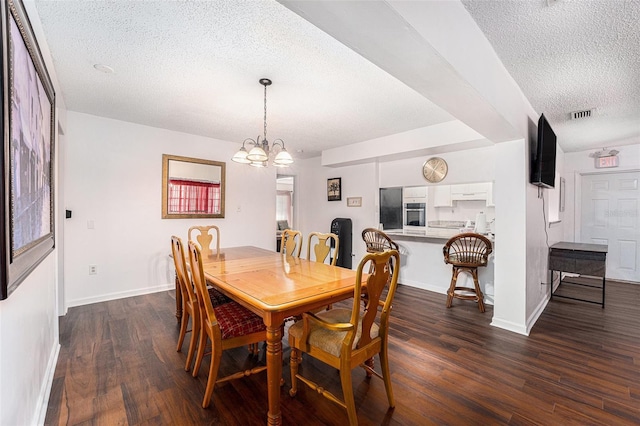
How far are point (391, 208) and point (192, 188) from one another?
324 centimetres

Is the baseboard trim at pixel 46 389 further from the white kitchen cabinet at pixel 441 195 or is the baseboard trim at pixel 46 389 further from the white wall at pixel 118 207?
the white kitchen cabinet at pixel 441 195

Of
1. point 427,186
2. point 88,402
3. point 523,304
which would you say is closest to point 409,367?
point 523,304

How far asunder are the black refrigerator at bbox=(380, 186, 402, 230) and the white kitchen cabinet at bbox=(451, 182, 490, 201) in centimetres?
85

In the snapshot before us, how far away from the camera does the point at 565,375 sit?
81.2 inches

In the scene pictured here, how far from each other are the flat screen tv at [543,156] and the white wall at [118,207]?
13.7ft

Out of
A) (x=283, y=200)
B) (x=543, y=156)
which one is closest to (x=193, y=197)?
(x=283, y=200)

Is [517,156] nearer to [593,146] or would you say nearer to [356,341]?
[356,341]

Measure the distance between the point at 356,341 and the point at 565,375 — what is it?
1.70 metres

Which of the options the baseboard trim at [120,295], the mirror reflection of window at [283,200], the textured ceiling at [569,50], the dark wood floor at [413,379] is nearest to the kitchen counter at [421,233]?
→ the dark wood floor at [413,379]

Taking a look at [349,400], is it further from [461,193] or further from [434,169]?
[461,193]

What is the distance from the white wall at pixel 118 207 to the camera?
134 inches

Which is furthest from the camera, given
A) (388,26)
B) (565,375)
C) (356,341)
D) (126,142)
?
(126,142)

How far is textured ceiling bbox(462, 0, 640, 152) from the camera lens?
1566 mm

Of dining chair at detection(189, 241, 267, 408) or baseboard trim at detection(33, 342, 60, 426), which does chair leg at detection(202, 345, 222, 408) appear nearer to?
dining chair at detection(189, 241, 267, 408)
